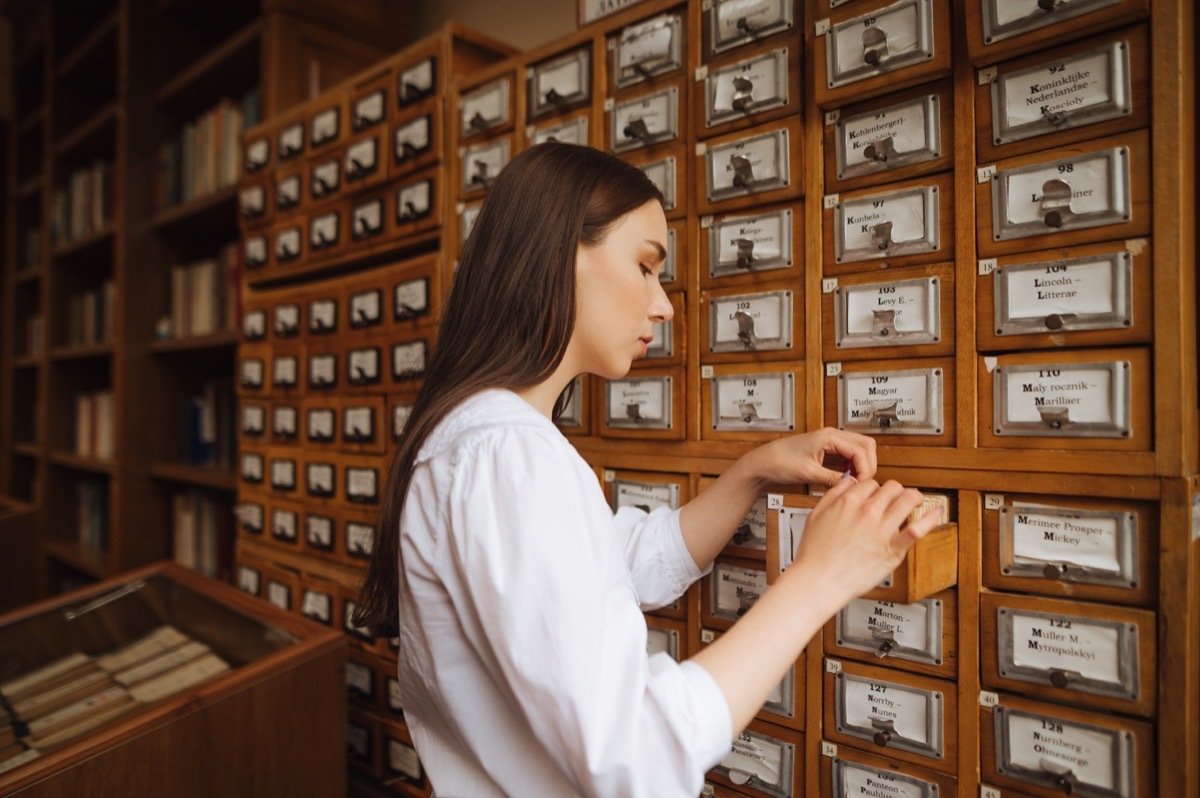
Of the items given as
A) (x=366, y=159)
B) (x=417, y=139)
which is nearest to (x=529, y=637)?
(x=417, y=139)

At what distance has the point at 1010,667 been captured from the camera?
1074 millimetres

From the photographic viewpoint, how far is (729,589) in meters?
1.37

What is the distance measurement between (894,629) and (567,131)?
3.82 feet

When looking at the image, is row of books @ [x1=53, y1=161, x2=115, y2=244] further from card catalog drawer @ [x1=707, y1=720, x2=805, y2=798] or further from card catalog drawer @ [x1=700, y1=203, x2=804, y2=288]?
card catalog drawer @ [x1=707, y1=720, x2=805, y2=798]

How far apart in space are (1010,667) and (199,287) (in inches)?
129

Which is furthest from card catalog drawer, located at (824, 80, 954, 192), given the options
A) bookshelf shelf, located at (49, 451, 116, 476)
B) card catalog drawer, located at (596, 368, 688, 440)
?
bookshelf shelf, located at (49, 451, 116, 476)

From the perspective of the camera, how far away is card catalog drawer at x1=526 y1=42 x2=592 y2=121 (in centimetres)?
159

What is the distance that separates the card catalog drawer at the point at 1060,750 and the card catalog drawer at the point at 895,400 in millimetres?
397

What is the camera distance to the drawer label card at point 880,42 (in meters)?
1.12

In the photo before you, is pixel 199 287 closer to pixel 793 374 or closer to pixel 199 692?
pixel 199 692

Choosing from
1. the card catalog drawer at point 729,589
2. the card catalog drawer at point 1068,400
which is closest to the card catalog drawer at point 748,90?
the card catalog drawer at point 1068,400

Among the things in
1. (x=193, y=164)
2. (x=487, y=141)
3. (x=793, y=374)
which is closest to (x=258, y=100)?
(x=193, y=164)

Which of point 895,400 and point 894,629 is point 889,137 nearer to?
point 895,400

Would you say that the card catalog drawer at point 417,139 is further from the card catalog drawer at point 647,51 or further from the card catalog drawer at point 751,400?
the card catalog drawer at point 751,400
